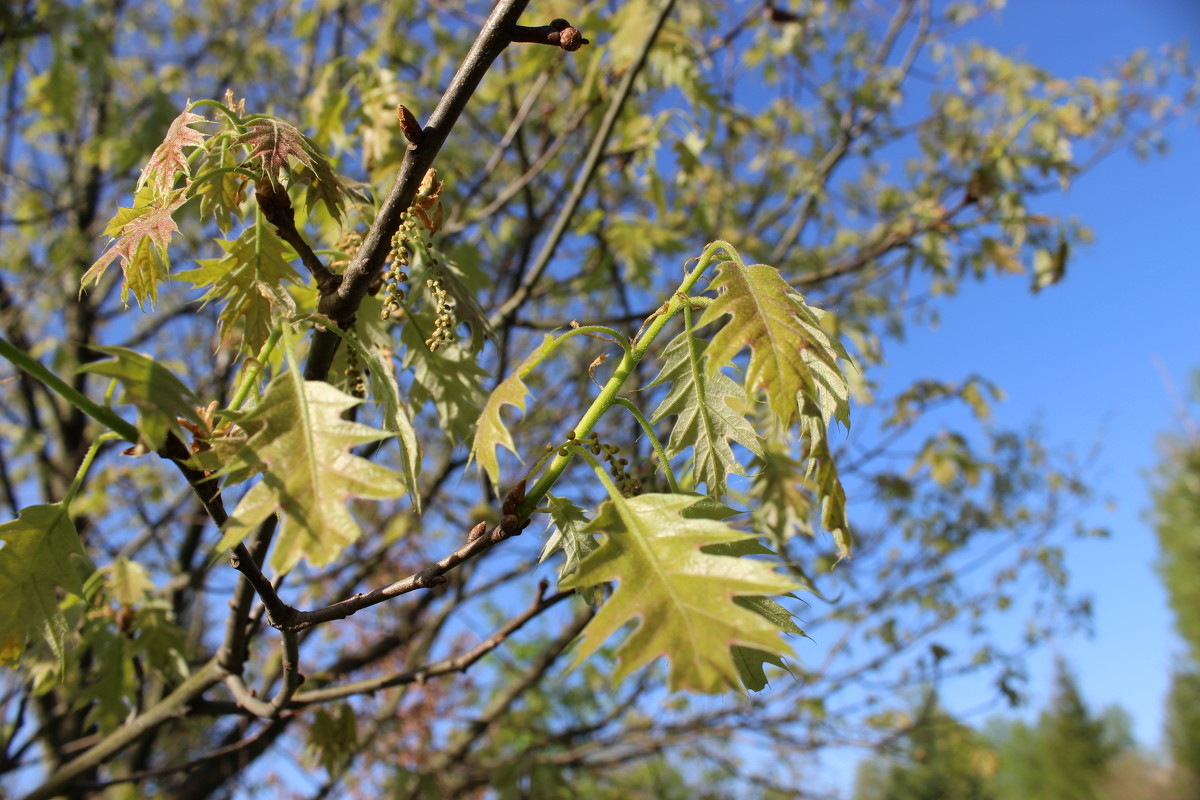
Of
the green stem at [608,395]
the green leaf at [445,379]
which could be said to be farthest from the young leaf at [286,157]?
the green stem at [608,395]

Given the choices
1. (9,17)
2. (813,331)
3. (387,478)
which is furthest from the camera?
(9,17)

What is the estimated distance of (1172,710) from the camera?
27.7 m

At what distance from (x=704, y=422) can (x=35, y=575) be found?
111 cm

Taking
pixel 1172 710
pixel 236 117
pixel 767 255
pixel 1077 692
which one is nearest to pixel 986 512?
pixel 767 255

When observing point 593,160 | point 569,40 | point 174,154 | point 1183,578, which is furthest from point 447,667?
point 1183,578

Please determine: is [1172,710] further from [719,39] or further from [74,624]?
[74,624]

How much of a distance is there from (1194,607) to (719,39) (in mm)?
29389

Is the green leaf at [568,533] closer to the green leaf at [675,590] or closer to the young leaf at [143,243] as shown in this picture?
the green leaf at [675,590]

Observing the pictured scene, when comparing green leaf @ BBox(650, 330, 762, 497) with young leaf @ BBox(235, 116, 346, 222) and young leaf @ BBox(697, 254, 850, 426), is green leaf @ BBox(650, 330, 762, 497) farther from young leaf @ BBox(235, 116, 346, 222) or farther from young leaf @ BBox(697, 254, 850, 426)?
young leaf @ BBox(235, 116, 346, 222)

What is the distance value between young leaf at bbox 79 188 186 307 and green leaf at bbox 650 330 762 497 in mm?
916

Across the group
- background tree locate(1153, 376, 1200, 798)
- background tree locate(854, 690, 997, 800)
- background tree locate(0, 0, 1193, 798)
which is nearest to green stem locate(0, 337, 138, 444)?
background tree locate(0, 0, 1193, 798)

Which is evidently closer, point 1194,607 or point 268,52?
point 268,52

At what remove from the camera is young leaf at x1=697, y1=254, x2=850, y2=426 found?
Result: 3.40 feet

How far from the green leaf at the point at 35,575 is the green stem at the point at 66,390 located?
0.32 m
